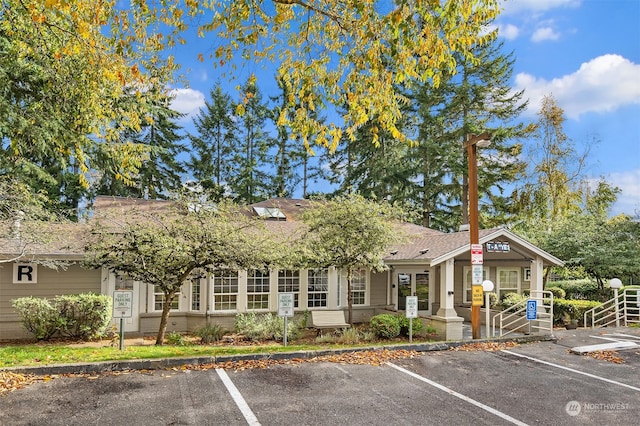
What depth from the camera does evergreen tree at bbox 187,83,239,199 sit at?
32.6 m

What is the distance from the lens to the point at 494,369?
8.98 m

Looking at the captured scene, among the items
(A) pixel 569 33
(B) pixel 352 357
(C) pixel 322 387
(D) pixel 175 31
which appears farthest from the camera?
(B) pixel 352 357

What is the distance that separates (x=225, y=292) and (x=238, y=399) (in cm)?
777

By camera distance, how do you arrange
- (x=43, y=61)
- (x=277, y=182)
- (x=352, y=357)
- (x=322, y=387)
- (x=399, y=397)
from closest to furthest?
(x=399, y=397) → (x=322, y=387) → (x=43, y=61) → (x=352, y=357) → (x=277, y=182)

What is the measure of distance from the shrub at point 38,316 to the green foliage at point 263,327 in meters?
4.84

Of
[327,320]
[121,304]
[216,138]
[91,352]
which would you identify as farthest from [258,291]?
[216,138]

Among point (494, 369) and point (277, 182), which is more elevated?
point (277, 182)

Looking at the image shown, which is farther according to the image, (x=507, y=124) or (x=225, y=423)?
(x=507, y=124)

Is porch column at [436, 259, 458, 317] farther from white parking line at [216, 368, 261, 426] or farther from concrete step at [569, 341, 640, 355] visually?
white parking line at [216, 368, 261, 426]

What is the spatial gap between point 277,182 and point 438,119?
12.5 metres

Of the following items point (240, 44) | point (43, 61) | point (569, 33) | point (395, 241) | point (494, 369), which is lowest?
point (494, 369)

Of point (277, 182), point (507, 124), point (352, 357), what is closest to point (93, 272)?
point (352, 357)

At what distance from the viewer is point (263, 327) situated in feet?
41.7

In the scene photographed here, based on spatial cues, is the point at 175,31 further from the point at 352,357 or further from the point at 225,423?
the point at 352,357
